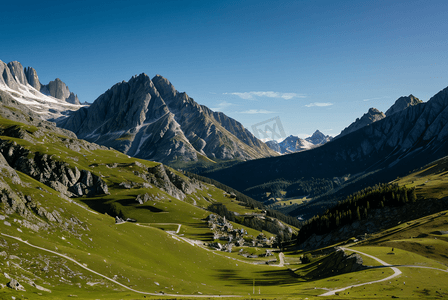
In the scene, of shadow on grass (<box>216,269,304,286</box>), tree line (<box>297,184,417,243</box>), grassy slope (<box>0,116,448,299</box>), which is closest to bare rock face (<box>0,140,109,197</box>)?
grassy slope (<box>0,116,448,299</box>)

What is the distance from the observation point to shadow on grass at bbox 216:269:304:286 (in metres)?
89.8

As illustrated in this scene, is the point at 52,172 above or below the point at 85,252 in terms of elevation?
above

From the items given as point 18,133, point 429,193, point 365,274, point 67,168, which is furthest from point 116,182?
point 429,193

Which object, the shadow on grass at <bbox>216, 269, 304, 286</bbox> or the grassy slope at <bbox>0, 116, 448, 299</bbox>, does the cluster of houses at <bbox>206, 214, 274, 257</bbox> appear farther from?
the shadow on grass at <bbox>216, 269, 304, 286</bbox>

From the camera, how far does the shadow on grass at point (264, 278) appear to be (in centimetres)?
8975

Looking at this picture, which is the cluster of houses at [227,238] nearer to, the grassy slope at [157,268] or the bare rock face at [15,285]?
the grassy slope at [157,268]

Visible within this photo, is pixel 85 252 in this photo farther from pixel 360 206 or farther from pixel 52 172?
pixel 360 206

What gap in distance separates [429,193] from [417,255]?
102515 mm

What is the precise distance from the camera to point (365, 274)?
71625 millimetres

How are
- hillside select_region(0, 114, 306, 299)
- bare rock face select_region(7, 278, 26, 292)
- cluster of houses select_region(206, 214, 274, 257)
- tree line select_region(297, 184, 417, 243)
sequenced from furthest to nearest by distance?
tree line select_region(297, 184, 417, 243), cluster of houses select_region(206, 214, 274, 257), hillside select_region(0, 114, 306, 299), bare rock face select_region(7, 278, 26, 292)

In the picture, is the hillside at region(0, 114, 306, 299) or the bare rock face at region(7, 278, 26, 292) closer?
the bare rock face at region(7, 278, 26, 292)

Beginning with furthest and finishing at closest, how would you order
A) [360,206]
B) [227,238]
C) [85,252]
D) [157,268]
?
[360,206]
[227,238]
[157,268]
[85,252]

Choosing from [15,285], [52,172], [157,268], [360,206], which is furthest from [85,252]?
[360,206]

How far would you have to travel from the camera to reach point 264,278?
318 feet
